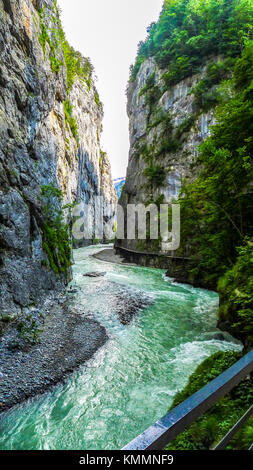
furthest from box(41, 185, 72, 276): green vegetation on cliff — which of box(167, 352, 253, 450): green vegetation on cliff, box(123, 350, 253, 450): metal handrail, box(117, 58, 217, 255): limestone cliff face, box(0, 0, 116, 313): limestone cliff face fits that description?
box(123, 350, 253, 450): metal handrail

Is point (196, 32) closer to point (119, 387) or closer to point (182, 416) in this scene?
point (119, 387)

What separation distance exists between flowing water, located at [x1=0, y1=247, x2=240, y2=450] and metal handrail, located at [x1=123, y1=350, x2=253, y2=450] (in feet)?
14.1

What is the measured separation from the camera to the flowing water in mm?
4672

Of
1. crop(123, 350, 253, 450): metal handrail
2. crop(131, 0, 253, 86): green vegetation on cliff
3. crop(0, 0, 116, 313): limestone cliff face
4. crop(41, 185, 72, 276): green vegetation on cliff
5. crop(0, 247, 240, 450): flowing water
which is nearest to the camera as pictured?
crop(123, 350, 253, 450): metal handrail

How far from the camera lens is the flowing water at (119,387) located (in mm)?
4672

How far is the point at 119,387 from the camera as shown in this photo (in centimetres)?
605

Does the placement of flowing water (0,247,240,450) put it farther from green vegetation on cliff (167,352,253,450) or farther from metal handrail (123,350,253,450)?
metal handrail (123,350,253,450)

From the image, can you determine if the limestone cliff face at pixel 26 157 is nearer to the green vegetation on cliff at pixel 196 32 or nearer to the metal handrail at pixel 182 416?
the metal handrail at pixel 182 416

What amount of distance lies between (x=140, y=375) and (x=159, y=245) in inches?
780

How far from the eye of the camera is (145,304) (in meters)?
12.8

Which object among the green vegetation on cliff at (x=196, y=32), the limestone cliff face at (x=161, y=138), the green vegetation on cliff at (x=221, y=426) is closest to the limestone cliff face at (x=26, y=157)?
the green vegetation on cliff at (x=221, y=426)

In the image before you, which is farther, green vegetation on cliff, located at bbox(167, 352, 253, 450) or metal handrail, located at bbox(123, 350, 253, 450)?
green vegetation on cliff, located at bbox(167, 352, 253, 450)

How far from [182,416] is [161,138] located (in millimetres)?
32528

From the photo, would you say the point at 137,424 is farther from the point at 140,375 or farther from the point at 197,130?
the point at 197,130
